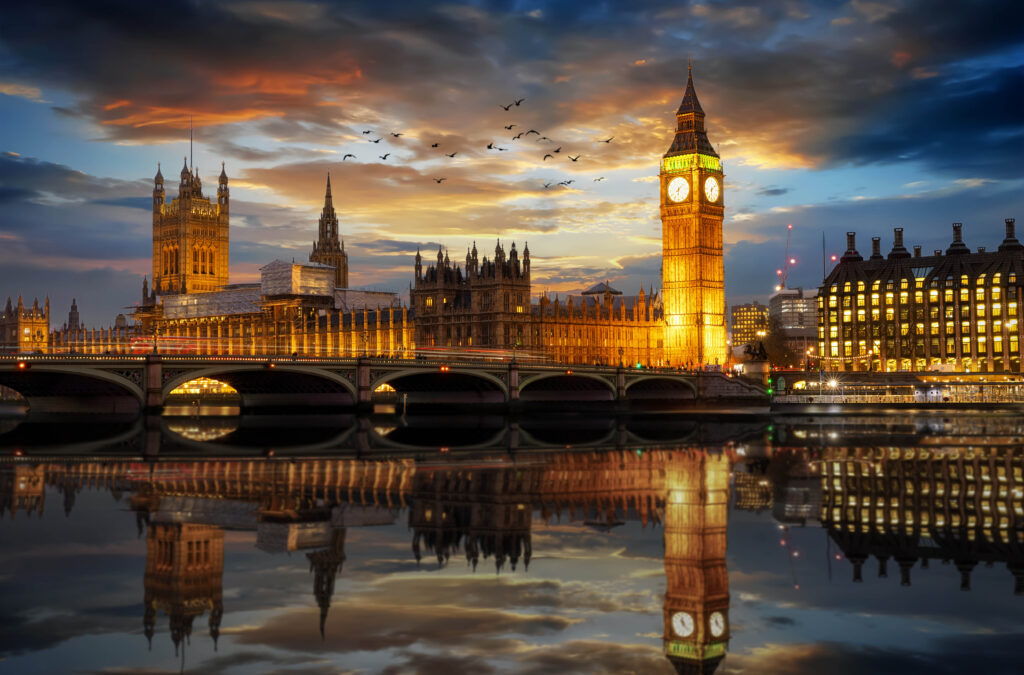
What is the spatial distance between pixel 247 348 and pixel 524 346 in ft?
205

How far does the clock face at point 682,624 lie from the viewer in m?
17.3

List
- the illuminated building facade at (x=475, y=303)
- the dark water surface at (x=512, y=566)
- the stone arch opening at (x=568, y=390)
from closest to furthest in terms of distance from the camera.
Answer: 1. the dark water surface at (x=512, y=566)
2. the stone arch opening at (x=568, y=390)
3. the illuminated building facade at (x=475, y=303)

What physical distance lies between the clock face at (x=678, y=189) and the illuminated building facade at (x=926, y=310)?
39.2 m

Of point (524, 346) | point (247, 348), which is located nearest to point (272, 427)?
point (524, 346)

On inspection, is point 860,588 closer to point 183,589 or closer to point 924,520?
point 924,520

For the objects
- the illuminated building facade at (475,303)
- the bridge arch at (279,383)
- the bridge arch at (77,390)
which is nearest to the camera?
the bridge arch at (77,390)

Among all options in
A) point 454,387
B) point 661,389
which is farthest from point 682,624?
point 661,389

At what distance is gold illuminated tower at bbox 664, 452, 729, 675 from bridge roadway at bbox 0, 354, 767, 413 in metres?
47.3

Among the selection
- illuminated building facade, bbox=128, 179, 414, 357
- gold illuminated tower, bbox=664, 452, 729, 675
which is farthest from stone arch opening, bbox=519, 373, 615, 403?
gold illuminated tower, bbox=664, 452, 729, 675

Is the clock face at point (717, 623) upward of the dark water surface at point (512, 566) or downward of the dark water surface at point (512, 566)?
downward

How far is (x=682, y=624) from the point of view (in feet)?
58.5

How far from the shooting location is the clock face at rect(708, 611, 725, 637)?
17350 mm

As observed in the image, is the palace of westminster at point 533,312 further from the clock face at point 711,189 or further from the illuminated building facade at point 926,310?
the illuminated building facade at point 926,310

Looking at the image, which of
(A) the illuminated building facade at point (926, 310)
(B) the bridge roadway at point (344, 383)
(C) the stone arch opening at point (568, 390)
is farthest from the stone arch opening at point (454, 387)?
(A) the illuminated building facade at point (926, 310)
